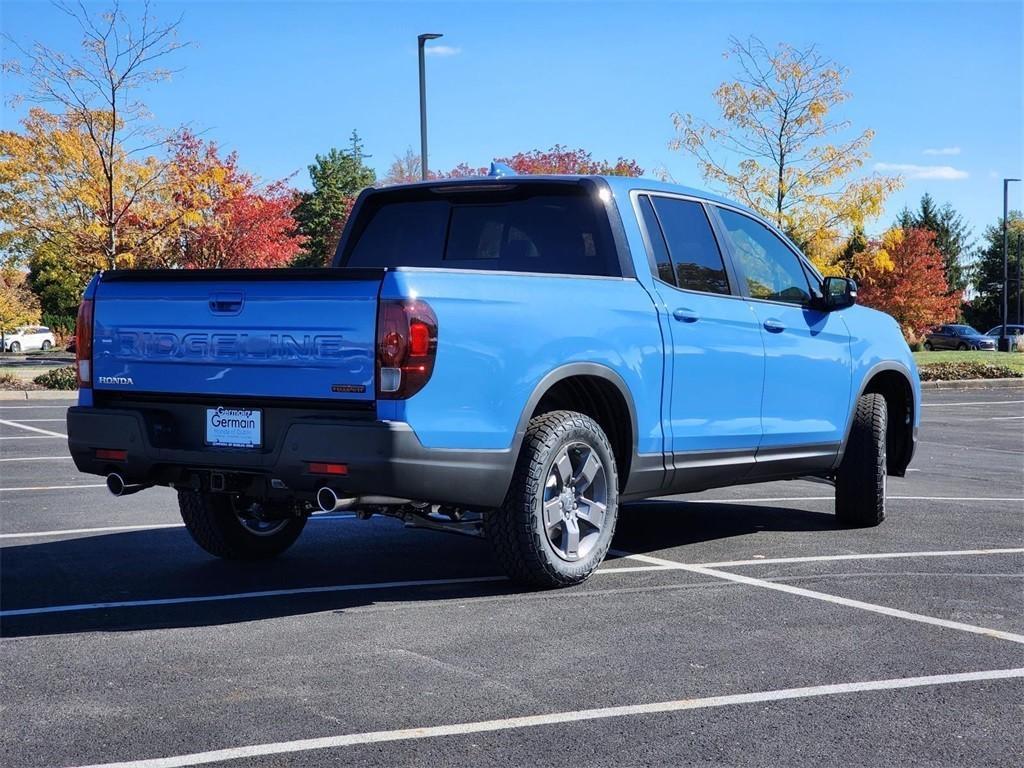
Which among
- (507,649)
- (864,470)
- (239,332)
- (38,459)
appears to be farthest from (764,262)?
(38,459)

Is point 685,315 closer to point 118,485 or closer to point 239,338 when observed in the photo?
point 239,338

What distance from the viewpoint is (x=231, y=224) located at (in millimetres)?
40875

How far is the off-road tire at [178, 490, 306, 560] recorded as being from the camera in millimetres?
7008

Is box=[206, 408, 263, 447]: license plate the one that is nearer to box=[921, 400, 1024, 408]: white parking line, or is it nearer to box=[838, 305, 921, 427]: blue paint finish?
box=[838, 305, 921, 427]: blue paint finish

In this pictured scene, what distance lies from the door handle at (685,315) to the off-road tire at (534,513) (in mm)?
893

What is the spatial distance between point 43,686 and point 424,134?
20.7 metres

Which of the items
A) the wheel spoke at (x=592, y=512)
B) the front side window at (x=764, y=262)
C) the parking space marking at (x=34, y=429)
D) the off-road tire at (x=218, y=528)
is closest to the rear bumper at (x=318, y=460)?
the wheel spoke at (x=592, y=512)

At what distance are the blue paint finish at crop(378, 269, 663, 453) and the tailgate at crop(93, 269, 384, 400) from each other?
0.73 ft

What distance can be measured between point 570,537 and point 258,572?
1766 mm

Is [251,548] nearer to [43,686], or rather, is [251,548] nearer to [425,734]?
[43,686]

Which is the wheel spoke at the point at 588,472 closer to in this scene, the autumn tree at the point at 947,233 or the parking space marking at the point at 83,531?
the parking space marking at the point at 83,531

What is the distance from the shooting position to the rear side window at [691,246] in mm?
7129

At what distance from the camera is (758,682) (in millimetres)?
4672

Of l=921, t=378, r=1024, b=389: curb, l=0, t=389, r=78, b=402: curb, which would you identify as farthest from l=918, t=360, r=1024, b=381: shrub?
l=0, t=389, r=78, b=402: curb
